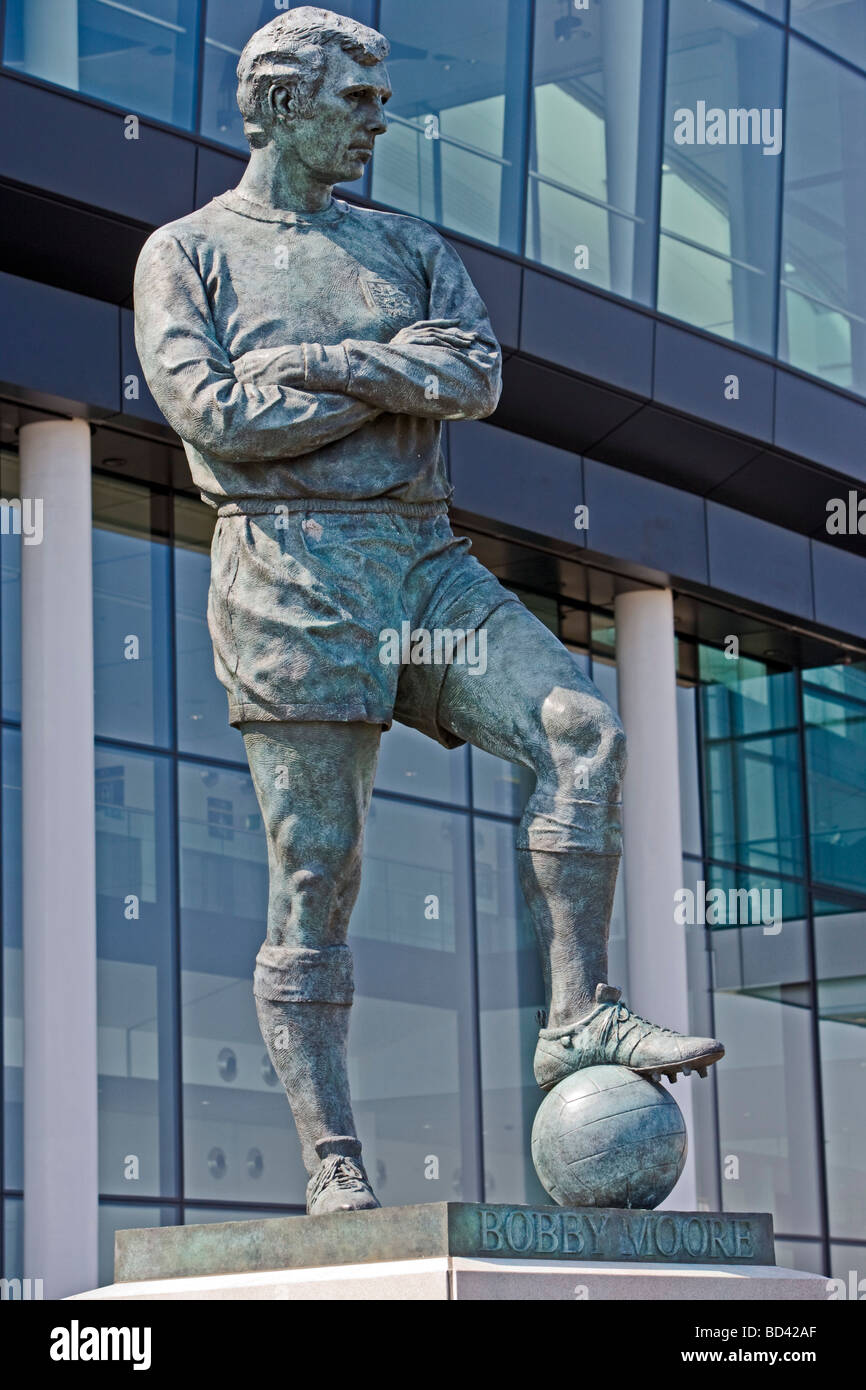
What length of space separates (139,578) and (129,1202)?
4467 mm

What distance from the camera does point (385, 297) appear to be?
614 cm

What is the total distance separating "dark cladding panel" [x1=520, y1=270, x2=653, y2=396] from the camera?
666 inches

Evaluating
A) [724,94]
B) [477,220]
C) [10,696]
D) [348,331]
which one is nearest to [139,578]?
[10,696]

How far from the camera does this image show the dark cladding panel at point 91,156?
13953mm

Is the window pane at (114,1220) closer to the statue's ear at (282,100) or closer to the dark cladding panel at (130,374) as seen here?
the dark cladding panel at (130,374)

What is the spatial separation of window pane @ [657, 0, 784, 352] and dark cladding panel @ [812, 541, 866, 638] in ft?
7.82

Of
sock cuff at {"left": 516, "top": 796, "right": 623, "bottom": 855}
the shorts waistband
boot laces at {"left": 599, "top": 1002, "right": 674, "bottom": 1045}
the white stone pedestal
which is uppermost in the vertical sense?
the shorts waistband

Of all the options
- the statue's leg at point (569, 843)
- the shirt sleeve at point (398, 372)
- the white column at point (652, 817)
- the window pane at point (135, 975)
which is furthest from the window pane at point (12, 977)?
the statue's leg at point (569, 843)

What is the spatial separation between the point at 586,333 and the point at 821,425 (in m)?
3.02

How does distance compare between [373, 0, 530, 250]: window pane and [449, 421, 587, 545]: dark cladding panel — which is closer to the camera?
[373, 0, 530, 250]: window pane

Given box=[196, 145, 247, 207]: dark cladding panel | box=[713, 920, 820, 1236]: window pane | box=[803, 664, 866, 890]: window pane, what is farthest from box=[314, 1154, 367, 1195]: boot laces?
box=[803, 664, 866, 890]: window pane

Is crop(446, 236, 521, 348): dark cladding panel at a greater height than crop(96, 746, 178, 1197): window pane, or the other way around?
crop(446, 236, 521, 348): dark cladding panel

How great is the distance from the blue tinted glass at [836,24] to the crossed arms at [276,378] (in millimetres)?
14853

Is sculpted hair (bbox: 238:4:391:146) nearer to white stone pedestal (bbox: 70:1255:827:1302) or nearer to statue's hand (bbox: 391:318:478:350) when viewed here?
statue's hand (bbox: 391:318:478:350)
